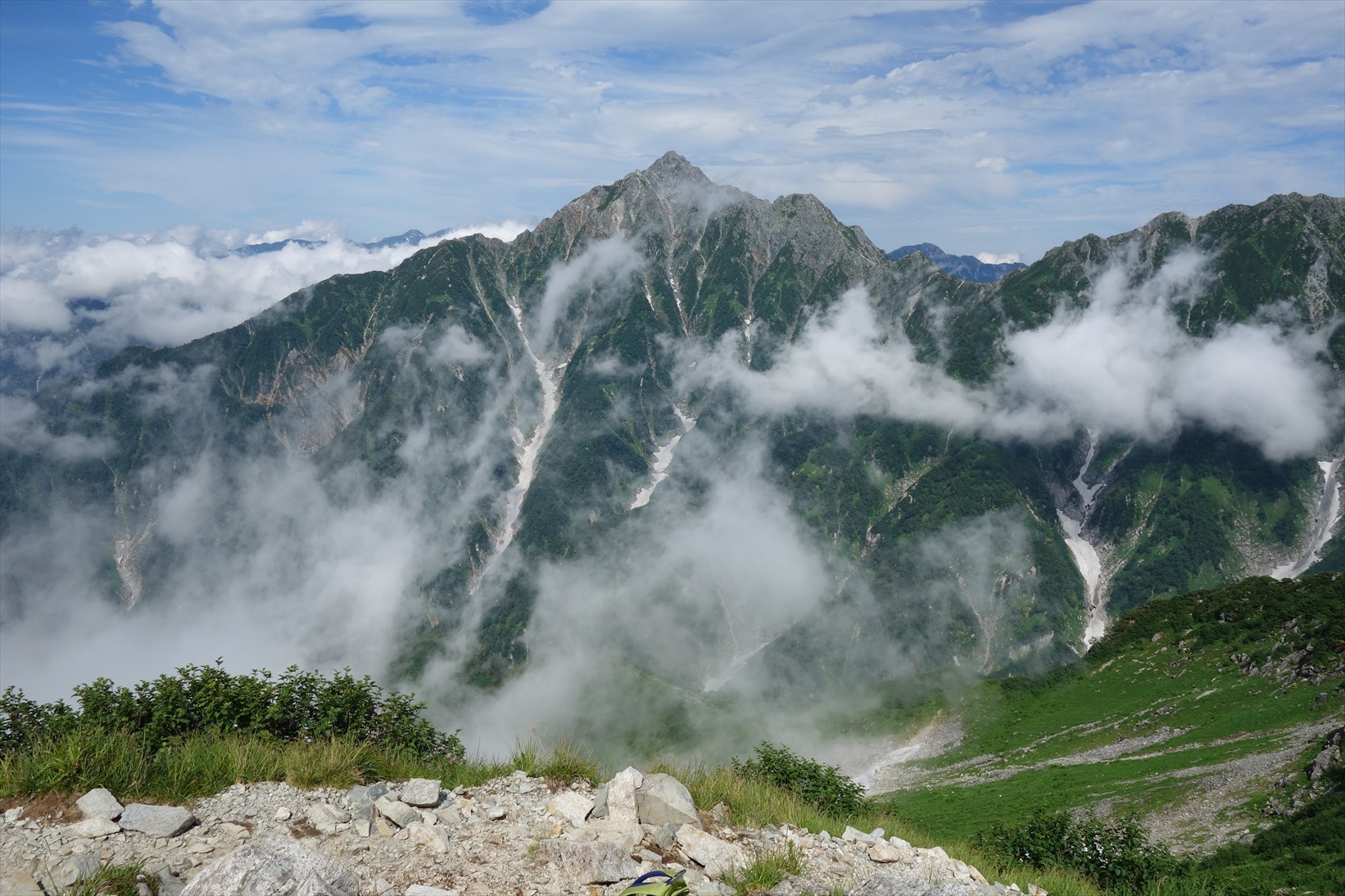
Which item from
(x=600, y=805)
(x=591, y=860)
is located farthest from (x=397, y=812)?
(x=591, y=860)

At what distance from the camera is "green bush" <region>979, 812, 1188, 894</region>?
24078mm

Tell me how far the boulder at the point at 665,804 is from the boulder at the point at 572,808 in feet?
2.78

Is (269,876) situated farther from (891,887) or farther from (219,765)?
(891,887)

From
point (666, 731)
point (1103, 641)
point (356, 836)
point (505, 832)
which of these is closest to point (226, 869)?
point (356, 836)

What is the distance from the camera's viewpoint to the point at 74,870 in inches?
335

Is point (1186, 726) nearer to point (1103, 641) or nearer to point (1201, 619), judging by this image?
point (1201, 619)

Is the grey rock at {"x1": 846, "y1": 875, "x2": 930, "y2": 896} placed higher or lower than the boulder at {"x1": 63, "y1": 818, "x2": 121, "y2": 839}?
lower

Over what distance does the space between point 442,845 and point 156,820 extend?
4.07 m

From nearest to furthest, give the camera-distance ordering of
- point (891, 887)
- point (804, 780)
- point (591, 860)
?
point (891, 887), point (591, 860), point (804, 780)

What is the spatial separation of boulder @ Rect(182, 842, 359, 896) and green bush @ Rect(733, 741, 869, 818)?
924 cm

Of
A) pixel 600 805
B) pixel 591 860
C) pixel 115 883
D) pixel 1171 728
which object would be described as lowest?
pixel 1171 728

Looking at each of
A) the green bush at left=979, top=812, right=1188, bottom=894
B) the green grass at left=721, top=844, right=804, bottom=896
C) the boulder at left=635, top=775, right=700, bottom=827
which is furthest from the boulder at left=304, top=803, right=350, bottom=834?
the green bush at left=979, top=812, right=1188, bottom=894

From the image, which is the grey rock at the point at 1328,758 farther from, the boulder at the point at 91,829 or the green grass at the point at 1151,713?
the boulder at the point at 91,829

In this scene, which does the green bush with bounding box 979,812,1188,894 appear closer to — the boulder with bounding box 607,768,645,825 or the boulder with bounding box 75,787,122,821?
the boulder with bounding box 607,768,645,825
